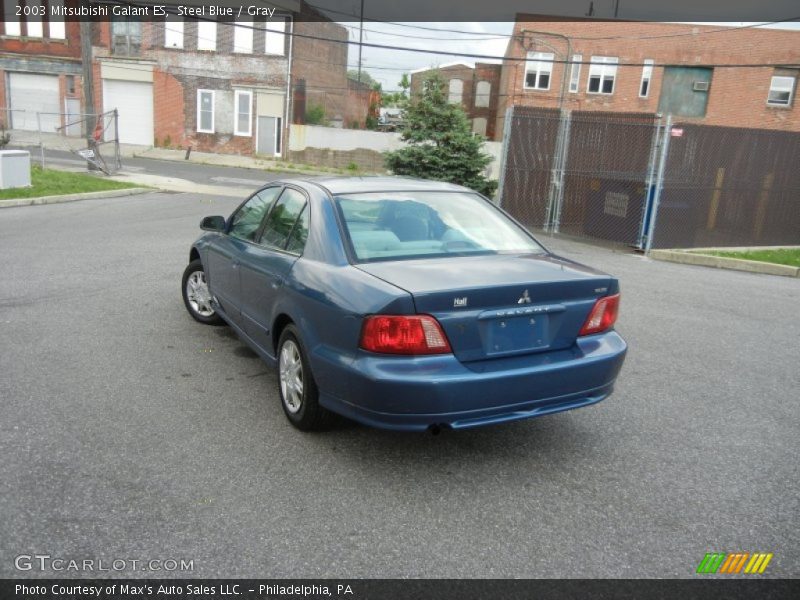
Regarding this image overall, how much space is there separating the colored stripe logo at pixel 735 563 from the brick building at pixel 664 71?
118 feet

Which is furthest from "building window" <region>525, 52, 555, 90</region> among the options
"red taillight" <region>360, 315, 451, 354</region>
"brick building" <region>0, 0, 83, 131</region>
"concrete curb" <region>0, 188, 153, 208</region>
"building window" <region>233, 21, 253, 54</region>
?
"red taillight" <region>360, 315, 451, 354</region>

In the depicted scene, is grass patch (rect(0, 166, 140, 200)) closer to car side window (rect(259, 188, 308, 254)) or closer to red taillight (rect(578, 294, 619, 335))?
car side window (rect(259, 188, 308, 254))

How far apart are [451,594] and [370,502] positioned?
795 millimetres

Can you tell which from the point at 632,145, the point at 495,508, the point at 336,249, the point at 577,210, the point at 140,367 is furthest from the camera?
the point at 577,210

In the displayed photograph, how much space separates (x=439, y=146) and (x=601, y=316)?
46.0ft

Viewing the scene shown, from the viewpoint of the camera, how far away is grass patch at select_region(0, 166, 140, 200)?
1552 cm

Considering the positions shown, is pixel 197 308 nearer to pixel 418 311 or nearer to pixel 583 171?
pixel 418 311

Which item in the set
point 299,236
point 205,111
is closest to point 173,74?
point 205,111

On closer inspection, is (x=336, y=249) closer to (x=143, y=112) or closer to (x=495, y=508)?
(x=495, y=508)

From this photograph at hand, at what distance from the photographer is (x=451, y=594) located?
9.40 ft

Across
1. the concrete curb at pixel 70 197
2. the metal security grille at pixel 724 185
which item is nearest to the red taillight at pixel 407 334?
the metal security grille at pixel 724 185

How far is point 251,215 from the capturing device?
18.3 ft

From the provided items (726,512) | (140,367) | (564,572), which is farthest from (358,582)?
(140,367)

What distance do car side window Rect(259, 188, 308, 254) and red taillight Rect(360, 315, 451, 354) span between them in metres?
1.24
